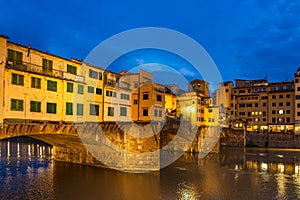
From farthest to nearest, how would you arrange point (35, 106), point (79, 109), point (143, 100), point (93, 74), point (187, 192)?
point (143, 100) → point (93, 74) → point (79, 109) → point (35, 106) → point (187, 192)

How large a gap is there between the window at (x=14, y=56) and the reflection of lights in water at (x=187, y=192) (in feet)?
73.3

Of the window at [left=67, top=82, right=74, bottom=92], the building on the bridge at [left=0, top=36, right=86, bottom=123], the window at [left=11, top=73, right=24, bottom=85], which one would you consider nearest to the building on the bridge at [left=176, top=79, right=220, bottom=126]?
the window at [left=67, top=82, right=74, bottom=92]

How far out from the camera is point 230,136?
7994cm

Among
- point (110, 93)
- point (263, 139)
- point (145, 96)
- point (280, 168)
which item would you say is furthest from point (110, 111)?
point (263, 139)

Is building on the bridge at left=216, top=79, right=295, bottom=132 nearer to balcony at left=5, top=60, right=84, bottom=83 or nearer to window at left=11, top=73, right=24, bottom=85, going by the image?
balcony at left=5, top=60, right=84, bottom=83

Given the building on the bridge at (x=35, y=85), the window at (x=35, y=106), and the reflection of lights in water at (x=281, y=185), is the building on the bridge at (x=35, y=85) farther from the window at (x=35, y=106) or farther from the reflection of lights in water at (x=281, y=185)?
the reflection of lights in water at (x=281, y=185)

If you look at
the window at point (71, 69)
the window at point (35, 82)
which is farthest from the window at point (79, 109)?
the window at point (35, 82)

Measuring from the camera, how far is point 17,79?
2777 cm

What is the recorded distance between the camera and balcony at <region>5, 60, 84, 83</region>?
27.5m

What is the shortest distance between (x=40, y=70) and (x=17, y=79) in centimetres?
324

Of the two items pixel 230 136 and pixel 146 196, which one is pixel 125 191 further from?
pixel 230 136

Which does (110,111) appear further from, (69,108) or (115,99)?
(69,108)

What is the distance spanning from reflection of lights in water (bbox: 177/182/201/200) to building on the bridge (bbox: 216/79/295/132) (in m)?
58.8

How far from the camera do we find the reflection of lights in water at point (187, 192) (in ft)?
80.7
